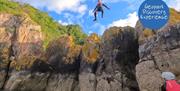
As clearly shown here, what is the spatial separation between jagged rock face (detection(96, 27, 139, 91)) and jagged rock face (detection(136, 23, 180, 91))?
10.1ft

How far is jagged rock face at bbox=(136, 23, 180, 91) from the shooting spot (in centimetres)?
1914

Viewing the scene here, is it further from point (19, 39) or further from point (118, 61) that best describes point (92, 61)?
point (19, 39)

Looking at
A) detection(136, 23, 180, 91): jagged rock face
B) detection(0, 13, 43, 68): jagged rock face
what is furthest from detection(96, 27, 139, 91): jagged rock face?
detection(0, 13, 43, 68): jagged rock face

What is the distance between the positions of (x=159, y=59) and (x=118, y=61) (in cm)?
552

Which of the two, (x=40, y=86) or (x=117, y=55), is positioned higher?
(x=117, y=55)

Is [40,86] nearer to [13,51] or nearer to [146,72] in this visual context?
[13,51]

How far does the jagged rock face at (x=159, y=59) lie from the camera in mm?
19141

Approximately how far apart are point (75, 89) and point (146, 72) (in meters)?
8.53

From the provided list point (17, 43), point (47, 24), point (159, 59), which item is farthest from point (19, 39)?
point (47, 24)

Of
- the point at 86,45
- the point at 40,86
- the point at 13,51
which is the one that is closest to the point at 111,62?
the point at 86,45

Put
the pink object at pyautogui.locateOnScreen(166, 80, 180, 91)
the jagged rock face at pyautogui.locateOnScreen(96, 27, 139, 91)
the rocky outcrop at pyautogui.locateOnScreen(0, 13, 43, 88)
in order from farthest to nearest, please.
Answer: the rocky outcrop at pyautogui.locateOnScreen(0, 13, 43, 88), the jagged rock face at pyautogui.locateOnScreen(96, 27, 139, 91), the pink object at pyautogui.locateOnScreen(166, 80, 180, 91)

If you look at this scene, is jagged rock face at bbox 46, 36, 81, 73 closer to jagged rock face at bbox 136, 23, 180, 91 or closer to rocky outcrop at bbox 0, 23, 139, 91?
rocky outcrop at bbox 0, 23, 139, 91

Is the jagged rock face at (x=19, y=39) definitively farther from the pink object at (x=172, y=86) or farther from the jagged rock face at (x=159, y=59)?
the pink object at (x=172, y=86)

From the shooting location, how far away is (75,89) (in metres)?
27.3
